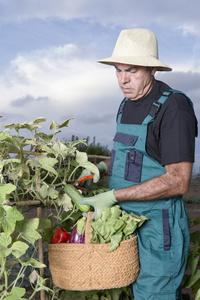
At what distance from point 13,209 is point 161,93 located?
1029 millimetres

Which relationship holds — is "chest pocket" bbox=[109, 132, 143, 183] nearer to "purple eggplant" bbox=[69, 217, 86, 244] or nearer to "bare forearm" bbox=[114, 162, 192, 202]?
"bare forearm" bbox=[114, 162, 192, 202]

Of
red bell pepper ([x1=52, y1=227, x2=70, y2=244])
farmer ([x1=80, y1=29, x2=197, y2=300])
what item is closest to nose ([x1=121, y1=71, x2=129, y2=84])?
farmer ([x1=80, y1=29, x2=197, y2=300])

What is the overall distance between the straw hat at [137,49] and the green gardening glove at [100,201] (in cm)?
68

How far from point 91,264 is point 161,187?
0.49 meters

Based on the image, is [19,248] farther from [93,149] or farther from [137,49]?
[93,149]

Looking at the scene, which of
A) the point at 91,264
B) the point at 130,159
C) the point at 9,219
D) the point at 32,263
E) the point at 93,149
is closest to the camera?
the point at 9,219

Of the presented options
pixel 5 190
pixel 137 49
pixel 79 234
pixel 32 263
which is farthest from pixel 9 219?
pixel 137 49

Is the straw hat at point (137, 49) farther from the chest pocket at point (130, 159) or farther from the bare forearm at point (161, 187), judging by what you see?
the bare forearm at point (161, 187)

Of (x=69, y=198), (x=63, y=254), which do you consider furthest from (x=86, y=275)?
(x=69, y=198)

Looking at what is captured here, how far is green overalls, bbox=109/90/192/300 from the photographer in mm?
1849

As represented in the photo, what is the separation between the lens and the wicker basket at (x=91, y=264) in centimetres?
165

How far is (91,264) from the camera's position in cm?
166

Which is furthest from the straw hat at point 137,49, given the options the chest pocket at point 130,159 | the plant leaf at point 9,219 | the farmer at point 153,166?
the plant leaf at point 9,219

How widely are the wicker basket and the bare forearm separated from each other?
196 millimetres
